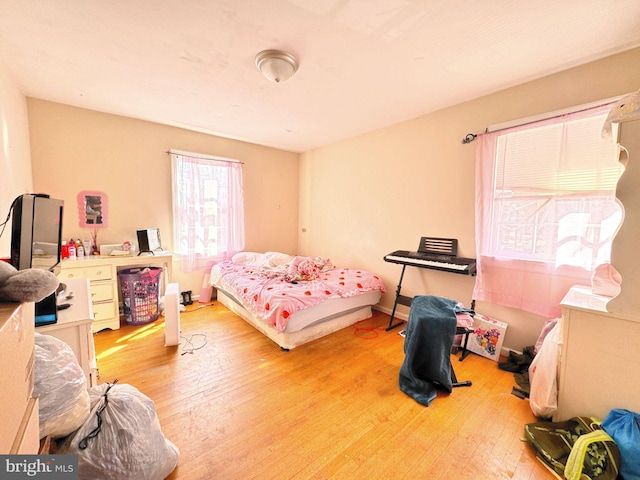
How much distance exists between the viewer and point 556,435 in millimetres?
1468

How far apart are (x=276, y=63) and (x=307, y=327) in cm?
239

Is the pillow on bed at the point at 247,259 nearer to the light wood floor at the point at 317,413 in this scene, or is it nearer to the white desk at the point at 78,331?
the light wood floor at the point at 317,413

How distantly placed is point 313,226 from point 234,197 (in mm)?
1499

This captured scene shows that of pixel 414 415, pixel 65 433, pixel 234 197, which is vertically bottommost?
pixel 414 415

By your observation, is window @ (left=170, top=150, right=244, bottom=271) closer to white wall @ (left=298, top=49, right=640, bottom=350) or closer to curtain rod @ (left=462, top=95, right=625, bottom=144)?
white wall @ (left=298, top=49, right=640, bottom=350)

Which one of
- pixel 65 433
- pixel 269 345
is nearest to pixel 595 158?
pixel 269 345

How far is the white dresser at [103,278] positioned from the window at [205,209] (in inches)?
30.3

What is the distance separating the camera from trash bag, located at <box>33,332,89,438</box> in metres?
0.93

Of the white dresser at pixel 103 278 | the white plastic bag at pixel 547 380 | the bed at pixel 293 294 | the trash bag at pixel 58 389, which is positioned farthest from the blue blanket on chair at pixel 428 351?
the white dresser at pixel 103 278

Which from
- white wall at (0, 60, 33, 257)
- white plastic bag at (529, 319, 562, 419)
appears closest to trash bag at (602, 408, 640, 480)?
white plastic bag at (529, 319, 562, 419)

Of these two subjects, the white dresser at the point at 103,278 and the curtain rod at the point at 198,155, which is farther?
the curtain rod at the point at 198,155

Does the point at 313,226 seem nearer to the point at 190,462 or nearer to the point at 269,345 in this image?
the point at 269,345

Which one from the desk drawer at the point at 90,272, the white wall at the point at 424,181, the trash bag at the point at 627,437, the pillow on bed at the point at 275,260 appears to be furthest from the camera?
the pillow on bed at the point at 275,260

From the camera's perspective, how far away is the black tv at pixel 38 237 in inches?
44.1
